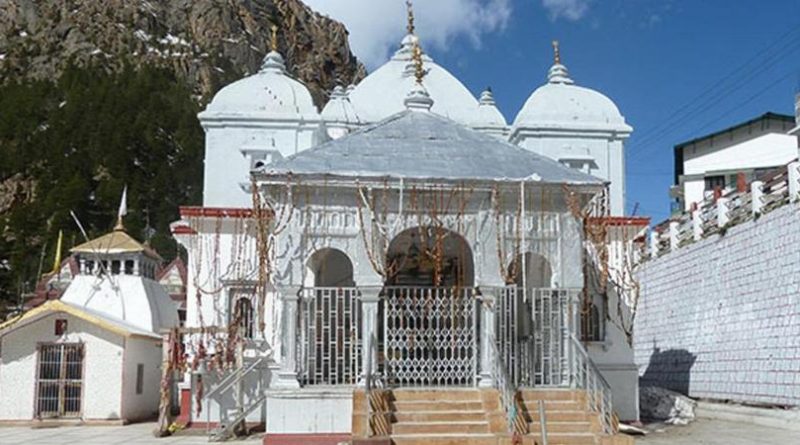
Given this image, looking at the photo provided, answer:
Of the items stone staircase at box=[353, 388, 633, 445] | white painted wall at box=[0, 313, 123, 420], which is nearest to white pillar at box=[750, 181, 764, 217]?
stone staircase at box=[353, 388, 633, 445]

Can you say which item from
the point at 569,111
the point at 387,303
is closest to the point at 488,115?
the point at 569,111

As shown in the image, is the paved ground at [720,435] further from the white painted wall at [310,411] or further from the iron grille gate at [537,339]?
the white painted wall at [310,411]

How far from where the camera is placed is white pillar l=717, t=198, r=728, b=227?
72.2 feet

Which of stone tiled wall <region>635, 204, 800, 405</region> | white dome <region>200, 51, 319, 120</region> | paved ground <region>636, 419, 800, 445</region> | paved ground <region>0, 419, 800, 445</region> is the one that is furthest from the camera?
white dome <region>200, 51, 319, 120</region>

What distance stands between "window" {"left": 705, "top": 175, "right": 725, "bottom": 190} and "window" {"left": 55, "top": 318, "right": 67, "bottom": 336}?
23.6 m

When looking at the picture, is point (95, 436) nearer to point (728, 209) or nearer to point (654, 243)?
point (728, 209)

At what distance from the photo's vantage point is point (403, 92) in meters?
21.9

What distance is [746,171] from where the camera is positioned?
105 feet

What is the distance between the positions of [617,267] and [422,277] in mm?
4306

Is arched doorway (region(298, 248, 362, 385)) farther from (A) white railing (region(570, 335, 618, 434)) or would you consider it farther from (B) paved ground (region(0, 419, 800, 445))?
(A) white railing (region(570, 335, 618, 434))

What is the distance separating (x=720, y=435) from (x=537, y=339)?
4.42 metres

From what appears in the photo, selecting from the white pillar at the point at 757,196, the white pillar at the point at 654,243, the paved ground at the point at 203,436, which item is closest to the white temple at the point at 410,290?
the paved ground at the point at 203,436

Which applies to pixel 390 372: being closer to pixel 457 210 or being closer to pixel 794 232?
pixel 457 210

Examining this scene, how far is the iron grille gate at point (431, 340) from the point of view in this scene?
1459 cm
